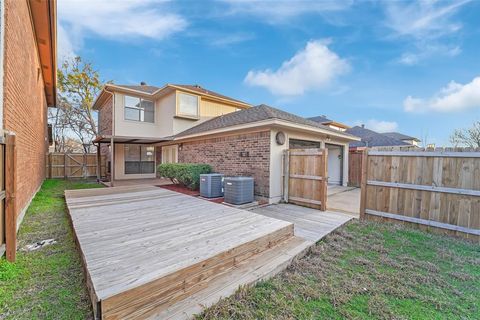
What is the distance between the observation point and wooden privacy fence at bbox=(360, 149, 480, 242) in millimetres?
3998

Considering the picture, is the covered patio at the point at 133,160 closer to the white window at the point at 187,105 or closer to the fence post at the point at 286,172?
the white window at the point at 187,105

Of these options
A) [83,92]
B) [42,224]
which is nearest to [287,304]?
Result: [42,224]

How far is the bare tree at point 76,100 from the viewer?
17594 millimetres

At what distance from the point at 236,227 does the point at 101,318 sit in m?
2.23

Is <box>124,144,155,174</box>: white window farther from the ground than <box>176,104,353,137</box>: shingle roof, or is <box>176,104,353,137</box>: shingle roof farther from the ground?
<box>176,104,353,137</box>: shingle roof

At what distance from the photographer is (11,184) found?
2814 mm

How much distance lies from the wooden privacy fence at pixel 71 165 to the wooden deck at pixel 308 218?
13.9 metres

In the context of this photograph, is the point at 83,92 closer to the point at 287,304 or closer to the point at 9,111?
the point at 9,111

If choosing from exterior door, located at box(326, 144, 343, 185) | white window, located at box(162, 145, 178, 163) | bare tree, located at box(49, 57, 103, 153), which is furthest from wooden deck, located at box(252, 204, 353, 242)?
Answer: bare tree, located at box(49, 57, 103, 153)

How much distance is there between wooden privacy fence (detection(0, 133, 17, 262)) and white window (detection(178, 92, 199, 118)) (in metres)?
9.65

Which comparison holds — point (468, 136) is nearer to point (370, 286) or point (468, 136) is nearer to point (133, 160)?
point (370, 286)

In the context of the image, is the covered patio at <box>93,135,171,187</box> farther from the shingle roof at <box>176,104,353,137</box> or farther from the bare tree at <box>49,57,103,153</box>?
the shingle roof at <box>176,104,353,137</box>

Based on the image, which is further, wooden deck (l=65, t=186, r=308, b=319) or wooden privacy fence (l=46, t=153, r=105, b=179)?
wooden privacy fence (l=46, t=153, r=105, b=179)

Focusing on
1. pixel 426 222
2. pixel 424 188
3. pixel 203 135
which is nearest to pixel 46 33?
pixel 203 135
